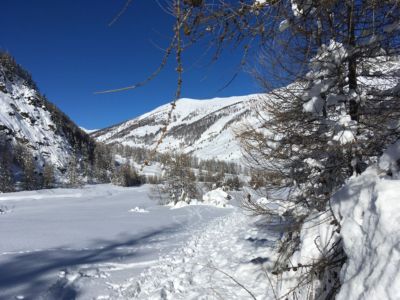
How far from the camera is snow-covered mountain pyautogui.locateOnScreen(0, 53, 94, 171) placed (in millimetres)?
67400

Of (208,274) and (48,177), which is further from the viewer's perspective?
(48,177)

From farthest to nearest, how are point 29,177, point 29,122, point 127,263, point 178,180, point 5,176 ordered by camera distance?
1. point 29,122
2. point 29,177
3. point 5,176
4. point 178,180
5. point 127,263

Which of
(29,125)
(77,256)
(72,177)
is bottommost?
(77,256)

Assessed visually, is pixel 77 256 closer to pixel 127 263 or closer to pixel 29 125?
pixel 127 263

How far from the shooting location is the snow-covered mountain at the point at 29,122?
2654 inches

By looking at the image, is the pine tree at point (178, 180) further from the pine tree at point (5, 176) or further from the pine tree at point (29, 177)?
the pine tree at point (29, 177)

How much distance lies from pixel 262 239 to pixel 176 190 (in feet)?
67.2

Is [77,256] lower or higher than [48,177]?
lower

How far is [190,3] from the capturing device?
1.38 meters

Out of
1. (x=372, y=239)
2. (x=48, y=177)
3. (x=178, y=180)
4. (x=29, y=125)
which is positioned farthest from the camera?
(x=29, y=125)

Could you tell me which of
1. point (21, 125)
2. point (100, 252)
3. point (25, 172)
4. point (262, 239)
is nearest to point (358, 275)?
point (100, 252)

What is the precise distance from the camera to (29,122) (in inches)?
2879

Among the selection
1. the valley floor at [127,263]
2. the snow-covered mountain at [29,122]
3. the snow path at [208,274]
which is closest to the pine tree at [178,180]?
the valley floor at [127,263]

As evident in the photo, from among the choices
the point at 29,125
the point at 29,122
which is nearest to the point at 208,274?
the point at 29,125
